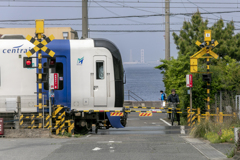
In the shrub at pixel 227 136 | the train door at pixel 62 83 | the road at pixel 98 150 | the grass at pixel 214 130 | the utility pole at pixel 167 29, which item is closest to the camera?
the road at pixel 98 150

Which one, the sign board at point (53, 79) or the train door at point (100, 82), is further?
the train door at point (100, 82)

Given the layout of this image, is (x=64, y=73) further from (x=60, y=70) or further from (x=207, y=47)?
(x=207, y=47)

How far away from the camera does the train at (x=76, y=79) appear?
1541 centimetres

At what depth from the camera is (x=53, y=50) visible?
1552 centimetres

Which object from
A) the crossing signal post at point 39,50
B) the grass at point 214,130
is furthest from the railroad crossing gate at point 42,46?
the grass at point 214,130

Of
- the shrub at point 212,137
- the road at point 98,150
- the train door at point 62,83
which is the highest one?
the train door at point 62,83

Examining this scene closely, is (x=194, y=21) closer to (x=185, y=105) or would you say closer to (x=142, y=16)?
(x=142, y=16)

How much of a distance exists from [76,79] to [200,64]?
32.8 feet

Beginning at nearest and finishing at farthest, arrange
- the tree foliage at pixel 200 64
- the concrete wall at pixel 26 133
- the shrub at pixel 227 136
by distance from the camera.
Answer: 1. the shrub at pixel 227 136
2. the concrete wall at pixel 26 133
3. the tree foliage at pixel 200 64

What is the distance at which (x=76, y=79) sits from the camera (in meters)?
15.5

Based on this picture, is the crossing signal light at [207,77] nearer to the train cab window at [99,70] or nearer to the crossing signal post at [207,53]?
the crossing signal post at [207,53]

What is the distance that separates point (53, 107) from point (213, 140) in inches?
233

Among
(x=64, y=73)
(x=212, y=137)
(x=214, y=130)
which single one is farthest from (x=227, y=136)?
(x=64, y=73)

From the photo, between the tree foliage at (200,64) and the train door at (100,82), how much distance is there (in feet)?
22.5
